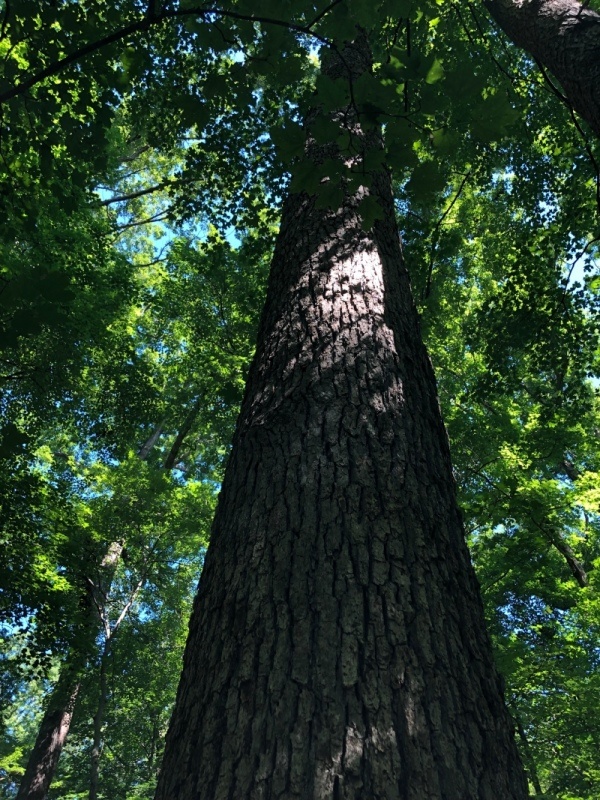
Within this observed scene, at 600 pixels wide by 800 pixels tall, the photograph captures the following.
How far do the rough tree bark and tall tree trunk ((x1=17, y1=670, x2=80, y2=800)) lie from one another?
1003 centimetres

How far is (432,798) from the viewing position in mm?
965

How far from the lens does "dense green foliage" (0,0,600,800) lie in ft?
7.88

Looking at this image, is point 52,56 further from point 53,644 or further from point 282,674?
point 53,644

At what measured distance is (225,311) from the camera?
12.7 meters

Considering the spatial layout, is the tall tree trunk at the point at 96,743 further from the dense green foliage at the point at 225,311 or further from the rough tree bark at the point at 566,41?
the rough tree bark at the point at 566,41

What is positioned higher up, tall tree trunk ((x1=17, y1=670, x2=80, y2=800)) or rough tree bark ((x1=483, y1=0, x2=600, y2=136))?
rough tree bark ((x1=483, y1=0, x2=600, y2=136))

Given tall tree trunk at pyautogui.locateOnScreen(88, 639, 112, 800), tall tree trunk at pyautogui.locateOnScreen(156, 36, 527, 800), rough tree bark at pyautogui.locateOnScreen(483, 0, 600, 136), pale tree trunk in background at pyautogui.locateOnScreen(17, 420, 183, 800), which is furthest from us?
pale tree trunk in background at pyautogui.locateOnScreen(17, 420, 183, 800)

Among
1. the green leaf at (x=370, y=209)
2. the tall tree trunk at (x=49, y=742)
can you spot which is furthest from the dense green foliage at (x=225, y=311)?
the tall tree trunk at (x=49, y=742)

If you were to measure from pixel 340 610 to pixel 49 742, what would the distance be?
11.1 metres

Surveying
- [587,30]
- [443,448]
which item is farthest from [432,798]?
[587,30]

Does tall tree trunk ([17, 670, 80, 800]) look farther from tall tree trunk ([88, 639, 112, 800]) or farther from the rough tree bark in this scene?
the rough tree bark

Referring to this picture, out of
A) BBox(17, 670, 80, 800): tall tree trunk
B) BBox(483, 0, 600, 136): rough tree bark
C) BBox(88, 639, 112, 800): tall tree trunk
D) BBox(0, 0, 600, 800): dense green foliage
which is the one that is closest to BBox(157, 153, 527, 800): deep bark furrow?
BBox(0, 0, 600, 800): dense green foliage

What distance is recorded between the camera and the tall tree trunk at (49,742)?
8.82 m

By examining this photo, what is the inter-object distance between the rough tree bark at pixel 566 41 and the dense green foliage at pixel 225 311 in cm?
25
